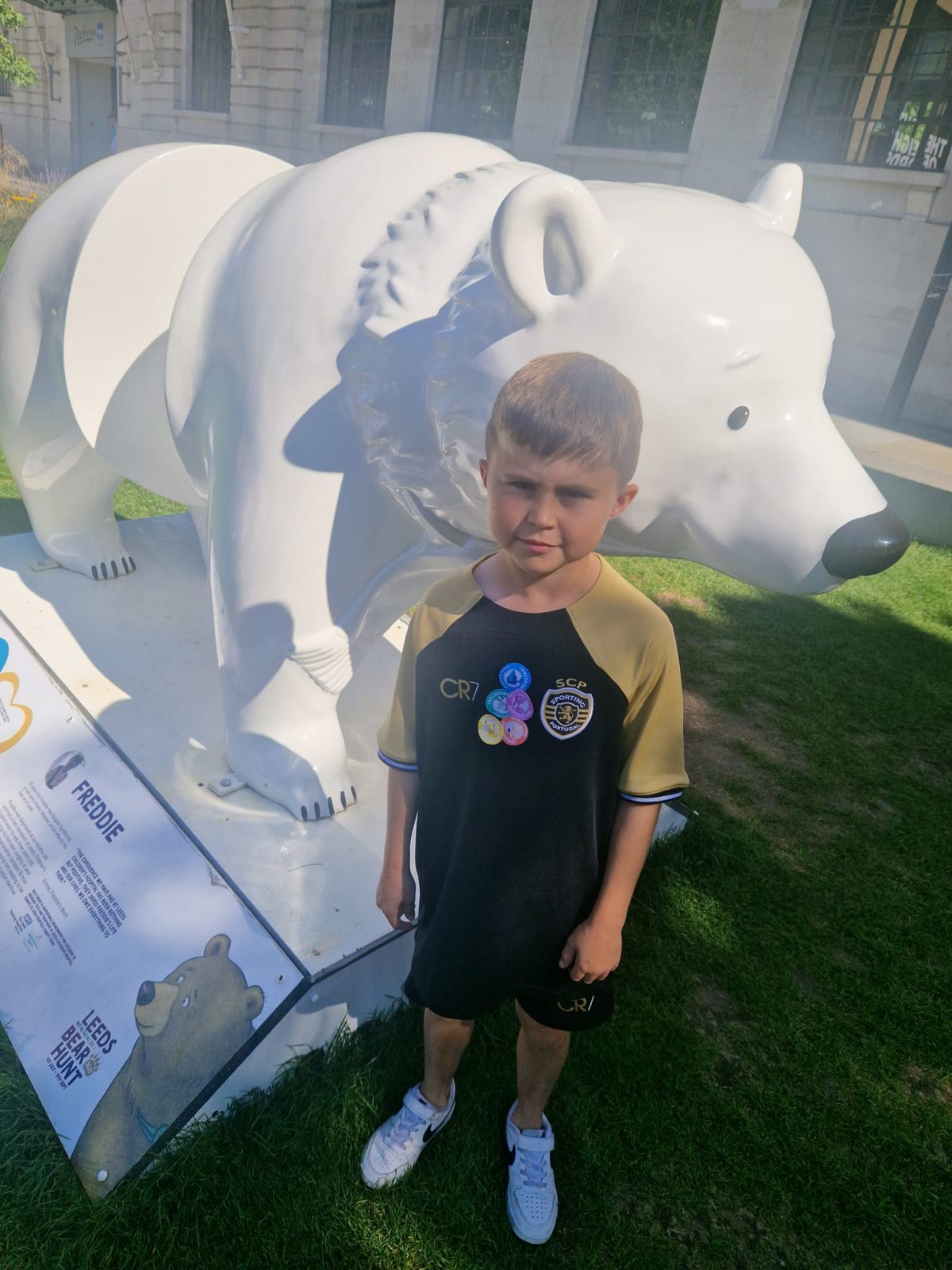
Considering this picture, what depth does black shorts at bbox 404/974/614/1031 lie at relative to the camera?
4.30 feet

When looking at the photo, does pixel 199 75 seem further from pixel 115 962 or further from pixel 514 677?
pixel 514 677

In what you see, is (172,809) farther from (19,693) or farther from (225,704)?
(19,693)

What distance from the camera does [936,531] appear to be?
5.81m

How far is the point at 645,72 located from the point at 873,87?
2.78 meters

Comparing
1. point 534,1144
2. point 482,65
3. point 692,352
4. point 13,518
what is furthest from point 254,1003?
point 482,65

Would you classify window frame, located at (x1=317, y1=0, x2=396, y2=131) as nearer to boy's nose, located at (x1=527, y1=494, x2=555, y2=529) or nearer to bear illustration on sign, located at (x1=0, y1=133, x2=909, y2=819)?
bear illustration on sign, located at (x1=0, y1=133, x2=909, y2=819)

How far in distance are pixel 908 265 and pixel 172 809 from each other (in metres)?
9.32

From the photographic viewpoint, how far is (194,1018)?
158 centimetres

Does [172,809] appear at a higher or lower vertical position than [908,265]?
lower

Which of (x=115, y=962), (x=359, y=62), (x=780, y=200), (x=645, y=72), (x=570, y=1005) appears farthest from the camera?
(x=359, y=62)

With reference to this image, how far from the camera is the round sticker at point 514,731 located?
1140mm

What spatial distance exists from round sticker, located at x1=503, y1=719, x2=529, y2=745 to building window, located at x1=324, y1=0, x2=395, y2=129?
14.7 metres

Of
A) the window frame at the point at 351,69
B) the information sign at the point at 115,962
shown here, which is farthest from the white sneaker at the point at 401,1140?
the window frame at the point at 351,69

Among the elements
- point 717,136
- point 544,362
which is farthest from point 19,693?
point 717,136
